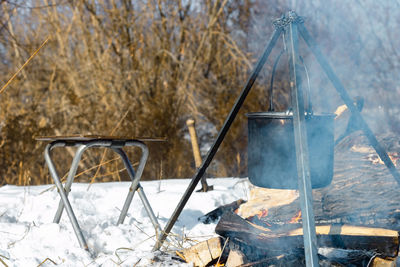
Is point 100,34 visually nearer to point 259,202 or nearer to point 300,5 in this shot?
point 300,5

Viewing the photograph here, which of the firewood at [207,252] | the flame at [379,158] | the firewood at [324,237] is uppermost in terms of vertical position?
the flame at [379,158]

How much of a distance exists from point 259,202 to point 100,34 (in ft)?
14.8

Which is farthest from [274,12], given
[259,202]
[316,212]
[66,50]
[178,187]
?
[316,212]

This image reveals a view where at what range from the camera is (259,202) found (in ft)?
10.6

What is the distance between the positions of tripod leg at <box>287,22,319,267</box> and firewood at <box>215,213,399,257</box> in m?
0.33

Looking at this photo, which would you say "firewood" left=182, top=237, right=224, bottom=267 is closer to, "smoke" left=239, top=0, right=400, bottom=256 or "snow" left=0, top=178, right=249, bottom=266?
"snow" left=0, top=178, right=249, bottom=266

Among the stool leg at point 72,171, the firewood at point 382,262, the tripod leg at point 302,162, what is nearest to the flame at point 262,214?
the firewood at point 382,262

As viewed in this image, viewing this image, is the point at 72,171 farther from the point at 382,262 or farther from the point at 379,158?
the point at 379,158

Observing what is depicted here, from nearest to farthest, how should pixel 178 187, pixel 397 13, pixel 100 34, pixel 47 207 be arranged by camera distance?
pixel 47 207
pixel 178 187
pixel 397 13
pixel 100 34

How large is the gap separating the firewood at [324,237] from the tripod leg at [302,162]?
1.07 feet

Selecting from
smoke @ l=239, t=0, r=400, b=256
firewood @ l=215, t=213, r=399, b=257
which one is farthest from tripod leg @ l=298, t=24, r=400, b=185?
smoke @ l=239, t=0, r=400, b=256

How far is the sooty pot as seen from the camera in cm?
217

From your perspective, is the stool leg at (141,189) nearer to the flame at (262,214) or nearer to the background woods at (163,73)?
the flame at (262,214)

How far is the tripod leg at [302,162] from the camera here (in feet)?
5.47
